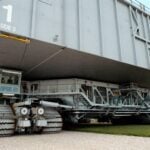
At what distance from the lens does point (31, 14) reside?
29.0 ft

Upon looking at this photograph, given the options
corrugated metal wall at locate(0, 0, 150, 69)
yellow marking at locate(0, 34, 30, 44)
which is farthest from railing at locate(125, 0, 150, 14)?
yellow marking at locate(0, 34, 30, 44)

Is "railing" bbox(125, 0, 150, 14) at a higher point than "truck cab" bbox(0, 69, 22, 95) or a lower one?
higher

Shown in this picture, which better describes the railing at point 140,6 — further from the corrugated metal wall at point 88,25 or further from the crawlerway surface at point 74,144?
the crawlerway surface at point 74,144

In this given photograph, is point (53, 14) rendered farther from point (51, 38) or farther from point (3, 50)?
point (3, 50)

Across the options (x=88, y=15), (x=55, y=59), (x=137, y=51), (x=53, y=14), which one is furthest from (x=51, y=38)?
(x=137, y=51)

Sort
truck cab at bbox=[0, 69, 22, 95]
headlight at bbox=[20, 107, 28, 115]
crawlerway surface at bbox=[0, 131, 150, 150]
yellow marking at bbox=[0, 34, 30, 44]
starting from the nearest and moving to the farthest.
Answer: crawlerway surface at bbox=[0, 131, 150, 150] → yellow marking at bbox=[0, 34, 30, 44] → headlight at bbox=[20, 107, 28, 115] → truck cab at bbox=[0, 69, 22, 95]

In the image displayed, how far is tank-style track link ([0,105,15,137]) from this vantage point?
9.09 m

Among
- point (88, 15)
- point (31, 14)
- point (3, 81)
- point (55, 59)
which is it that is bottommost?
point (3, 81)

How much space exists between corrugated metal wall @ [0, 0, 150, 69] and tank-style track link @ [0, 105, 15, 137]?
361cm

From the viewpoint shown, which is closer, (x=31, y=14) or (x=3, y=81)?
(x=31, y=14)

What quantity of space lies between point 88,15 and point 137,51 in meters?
4.58

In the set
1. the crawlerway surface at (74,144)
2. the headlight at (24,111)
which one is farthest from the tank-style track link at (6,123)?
the crawlerway surface at (74,144)

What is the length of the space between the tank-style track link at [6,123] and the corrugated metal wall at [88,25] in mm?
3608

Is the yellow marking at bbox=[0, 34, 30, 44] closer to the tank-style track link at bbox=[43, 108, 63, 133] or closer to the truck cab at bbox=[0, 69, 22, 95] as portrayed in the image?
the truck cab at bbox=[0, 69, 22, 95]
